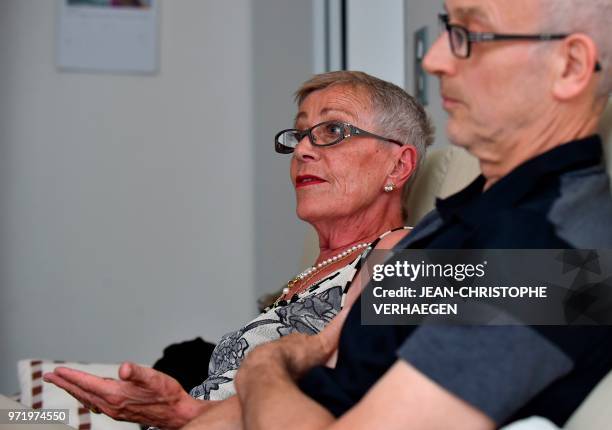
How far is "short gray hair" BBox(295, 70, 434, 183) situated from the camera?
1.90m

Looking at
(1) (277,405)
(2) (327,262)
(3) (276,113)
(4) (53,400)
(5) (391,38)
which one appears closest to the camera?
(1) (277,405)

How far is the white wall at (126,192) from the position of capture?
3.60m

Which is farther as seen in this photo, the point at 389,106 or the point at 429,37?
the point at 429,37

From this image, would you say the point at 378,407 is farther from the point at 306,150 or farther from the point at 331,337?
Answer: the point at 306,150

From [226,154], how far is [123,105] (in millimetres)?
467

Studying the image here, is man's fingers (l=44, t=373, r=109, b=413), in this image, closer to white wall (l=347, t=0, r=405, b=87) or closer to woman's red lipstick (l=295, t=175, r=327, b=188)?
woman's red lipstick (l=295, t=175, r=327, b=188)

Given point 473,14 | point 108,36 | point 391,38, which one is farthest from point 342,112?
point 108,36

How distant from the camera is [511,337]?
892 millimetres

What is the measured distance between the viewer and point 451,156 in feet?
6.05

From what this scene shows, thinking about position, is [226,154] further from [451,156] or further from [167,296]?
[451,156]

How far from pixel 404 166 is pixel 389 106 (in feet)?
0.44

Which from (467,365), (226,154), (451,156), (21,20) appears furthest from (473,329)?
(21,20)

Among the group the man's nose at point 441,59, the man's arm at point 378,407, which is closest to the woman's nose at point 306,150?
the man's nose at point 441,59

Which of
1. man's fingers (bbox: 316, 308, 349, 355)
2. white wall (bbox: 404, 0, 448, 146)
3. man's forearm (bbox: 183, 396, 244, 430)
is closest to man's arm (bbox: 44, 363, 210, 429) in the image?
man's forearm (bbox: 183, 396, 244, 430)
